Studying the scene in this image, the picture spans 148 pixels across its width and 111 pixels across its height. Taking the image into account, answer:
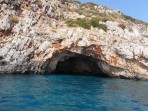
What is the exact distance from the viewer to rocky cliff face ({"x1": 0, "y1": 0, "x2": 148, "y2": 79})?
36.4 meters

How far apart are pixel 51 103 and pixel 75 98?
121 inches

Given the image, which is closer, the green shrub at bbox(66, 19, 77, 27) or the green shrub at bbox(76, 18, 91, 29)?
the green shrub at bbox(66, 19, 77, 27)

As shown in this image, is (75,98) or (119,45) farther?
(119,45)

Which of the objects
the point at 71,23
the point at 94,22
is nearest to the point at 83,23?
the point at 71,23

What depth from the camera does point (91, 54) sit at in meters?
41.1

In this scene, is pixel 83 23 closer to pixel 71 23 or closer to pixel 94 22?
pixel 71 23

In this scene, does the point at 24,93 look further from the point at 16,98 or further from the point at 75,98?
the point at 75,98

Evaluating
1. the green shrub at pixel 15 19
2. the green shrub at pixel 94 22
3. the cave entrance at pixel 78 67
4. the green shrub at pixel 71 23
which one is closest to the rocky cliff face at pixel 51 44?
the green shrub at pixel 15 19

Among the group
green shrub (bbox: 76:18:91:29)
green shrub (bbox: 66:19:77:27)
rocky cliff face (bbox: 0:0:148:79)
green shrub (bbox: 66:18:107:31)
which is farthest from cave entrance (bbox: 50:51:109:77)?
green shrub (bbox: 66:19:77:27)

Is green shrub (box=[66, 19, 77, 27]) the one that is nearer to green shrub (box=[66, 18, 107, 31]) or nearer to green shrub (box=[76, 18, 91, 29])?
green shrub (box=[66, 18, 107, 31])

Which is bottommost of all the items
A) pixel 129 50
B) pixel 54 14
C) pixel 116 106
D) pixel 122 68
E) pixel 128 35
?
pixel 116 106

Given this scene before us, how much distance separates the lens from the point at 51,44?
39.2 m

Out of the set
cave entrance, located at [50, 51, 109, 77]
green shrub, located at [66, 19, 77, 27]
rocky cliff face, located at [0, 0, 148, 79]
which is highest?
green shrub, located at [66, 19, 77, 27]

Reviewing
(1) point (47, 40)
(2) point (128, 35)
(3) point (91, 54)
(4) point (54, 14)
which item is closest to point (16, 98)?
(1) point (47, 40)
